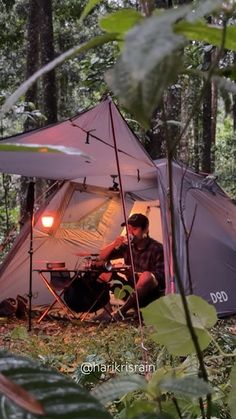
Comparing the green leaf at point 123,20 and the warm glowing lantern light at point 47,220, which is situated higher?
the green leaf at point 123,20

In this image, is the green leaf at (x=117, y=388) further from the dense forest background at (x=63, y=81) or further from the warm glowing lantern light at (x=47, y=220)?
the warm glowing lantern light at (x=47, y=220)

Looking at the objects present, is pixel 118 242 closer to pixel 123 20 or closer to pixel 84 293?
pixel 84 293

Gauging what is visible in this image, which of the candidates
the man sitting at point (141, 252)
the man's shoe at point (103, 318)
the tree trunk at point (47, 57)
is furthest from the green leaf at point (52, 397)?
the tree trunk at point (47, 57)

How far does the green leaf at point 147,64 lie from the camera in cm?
31

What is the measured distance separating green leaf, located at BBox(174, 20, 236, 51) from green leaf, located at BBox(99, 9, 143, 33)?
0.05 meters

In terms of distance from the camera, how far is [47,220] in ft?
16.5

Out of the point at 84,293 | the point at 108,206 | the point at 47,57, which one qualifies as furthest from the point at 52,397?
the point at 47,57

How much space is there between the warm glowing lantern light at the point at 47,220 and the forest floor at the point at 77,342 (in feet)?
2.88

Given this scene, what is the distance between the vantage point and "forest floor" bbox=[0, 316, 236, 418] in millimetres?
2555

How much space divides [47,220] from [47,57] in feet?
8.47

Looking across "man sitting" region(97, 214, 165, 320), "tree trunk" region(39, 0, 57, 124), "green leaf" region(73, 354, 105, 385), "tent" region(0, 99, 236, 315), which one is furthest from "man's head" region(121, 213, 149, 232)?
"green leaf" region(73, 354, 105, 385)

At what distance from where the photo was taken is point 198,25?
41 centimetres

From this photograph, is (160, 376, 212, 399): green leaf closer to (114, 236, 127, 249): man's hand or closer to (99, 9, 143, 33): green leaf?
(99, 9, 143, 33): green leaf

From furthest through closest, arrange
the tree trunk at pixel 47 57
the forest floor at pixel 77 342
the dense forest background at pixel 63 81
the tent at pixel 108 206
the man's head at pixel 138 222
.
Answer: the tree trunk at pixel 47 57 → the dense forest background at pixel 63 81 → the man's head at pixel 138 222 → the tent at pixel 108 206 → the forest floor at pixel 77 342
